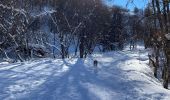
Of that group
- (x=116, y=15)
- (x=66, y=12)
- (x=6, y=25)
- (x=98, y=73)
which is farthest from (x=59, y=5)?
(x=98, y=73)

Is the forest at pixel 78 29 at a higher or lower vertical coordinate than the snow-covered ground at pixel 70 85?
higher

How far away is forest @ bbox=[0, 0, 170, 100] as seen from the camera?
20.6 meters

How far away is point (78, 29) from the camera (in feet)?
163

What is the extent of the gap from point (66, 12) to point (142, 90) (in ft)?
117

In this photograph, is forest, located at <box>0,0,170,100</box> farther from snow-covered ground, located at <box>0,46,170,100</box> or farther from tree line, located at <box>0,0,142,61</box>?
snow-covered ground, located at <box>0,46,170,100</box>

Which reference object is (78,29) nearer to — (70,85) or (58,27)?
(58,27)

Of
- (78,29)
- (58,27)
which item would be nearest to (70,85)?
(58,27)

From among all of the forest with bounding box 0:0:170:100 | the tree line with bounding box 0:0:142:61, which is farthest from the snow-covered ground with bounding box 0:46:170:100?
the tree line with bounding box 0:0:142:61

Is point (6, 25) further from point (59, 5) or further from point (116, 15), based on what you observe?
point (116, 15)

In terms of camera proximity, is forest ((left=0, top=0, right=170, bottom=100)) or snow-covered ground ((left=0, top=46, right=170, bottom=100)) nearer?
snow-covered ground ((left=0, top=46, right=170, bottom=100))

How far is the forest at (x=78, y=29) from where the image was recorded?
20.6 meters

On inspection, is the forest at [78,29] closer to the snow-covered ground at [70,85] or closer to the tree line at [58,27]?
the tree line at [58,27]

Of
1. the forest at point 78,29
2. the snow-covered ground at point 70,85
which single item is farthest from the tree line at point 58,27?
the snow-covered ground at point 70,85

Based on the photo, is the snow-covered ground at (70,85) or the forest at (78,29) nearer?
the snow-covered ground at (70,85)
